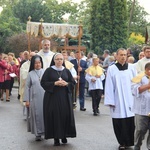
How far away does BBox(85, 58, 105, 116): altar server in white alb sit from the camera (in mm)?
14406

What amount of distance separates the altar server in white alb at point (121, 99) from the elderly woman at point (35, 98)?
1631 millimetres

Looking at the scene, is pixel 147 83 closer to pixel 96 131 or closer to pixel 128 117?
pixel 128 117

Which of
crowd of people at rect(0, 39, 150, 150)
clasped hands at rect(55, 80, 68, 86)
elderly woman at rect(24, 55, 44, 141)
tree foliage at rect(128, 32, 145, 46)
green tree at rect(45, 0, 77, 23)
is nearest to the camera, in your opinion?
crowd of people at rect(0, 39, 150, 150)

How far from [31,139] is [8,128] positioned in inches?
63.1

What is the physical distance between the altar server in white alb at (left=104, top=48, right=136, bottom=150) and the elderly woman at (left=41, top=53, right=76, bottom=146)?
856 millimetres

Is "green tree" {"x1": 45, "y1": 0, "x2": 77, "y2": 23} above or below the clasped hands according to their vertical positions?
above

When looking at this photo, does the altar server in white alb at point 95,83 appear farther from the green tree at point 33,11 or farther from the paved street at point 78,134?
the green tree at point 33,11

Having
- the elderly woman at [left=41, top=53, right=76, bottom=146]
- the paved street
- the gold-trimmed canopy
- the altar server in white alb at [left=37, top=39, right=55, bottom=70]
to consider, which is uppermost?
the gold-trimmed canopy

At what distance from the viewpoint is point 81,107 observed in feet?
50.4

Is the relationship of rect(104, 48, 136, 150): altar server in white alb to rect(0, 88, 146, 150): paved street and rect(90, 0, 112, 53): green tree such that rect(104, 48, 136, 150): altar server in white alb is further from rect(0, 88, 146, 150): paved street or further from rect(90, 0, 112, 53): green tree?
rect(90, 0, 112, 53): green tree

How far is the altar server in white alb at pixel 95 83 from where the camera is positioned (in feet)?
47.3

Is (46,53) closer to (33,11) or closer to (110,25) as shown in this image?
(110,25)

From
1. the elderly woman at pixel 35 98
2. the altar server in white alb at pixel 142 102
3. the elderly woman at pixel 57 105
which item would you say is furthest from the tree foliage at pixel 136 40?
the altar server in white alb at pixel 142 102

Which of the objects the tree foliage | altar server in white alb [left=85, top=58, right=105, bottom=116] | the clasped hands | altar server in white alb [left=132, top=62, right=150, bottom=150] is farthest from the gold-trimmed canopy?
the tree foliage
